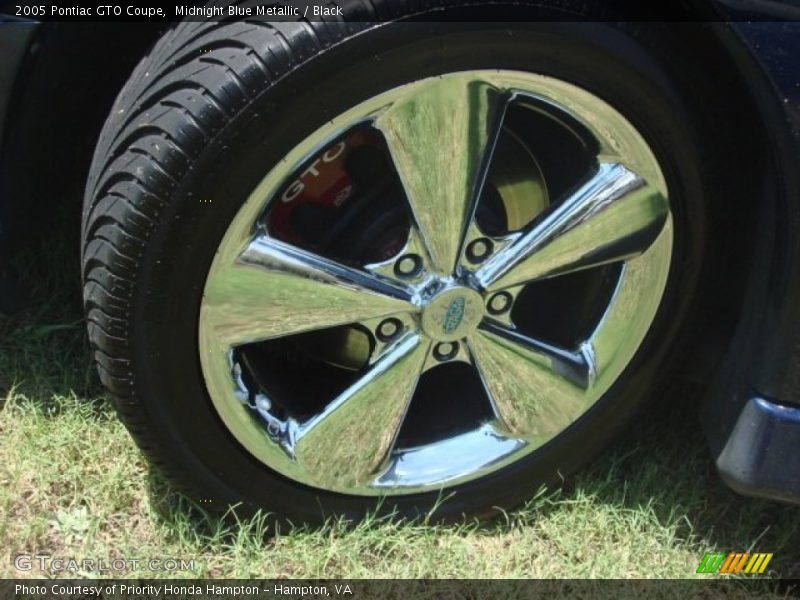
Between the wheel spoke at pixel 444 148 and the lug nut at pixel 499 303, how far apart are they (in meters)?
0.11

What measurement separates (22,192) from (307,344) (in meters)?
0.62

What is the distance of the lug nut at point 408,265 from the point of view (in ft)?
5.90

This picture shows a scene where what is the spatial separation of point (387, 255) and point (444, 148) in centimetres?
25

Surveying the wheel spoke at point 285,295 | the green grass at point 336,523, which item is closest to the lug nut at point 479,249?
the wheel spoke at point 285,295

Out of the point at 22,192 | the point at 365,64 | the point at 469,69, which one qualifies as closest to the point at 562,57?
the point at 469,69

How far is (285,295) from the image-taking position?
1.73m

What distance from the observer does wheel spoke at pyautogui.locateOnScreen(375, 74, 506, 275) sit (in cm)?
163

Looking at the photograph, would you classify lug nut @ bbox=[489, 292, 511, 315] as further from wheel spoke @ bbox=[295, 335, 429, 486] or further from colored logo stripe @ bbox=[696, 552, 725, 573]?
colored logo stripe @ bbox=[696, 552, 725, 573]

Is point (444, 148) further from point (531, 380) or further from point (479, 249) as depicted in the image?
point (531, 380)

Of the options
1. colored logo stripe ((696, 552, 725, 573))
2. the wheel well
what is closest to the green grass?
colored logo stripe ((696, 552, 725, 573))

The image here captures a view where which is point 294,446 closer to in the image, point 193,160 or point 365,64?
point 193,160

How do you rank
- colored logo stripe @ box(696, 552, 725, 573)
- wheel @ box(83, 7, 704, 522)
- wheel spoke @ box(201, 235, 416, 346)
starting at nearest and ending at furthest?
wheel @ box(83, 7, 704, 522) < wheel spoke @ box(201, 235, 416, 346) < colored logo stripe @ box(696, 552, 725, 573)

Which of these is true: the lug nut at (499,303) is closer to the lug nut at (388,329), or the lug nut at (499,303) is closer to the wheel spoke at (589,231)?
the wheel spoke at (589,231)

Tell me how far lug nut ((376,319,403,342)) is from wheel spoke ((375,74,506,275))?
4.9 inches
